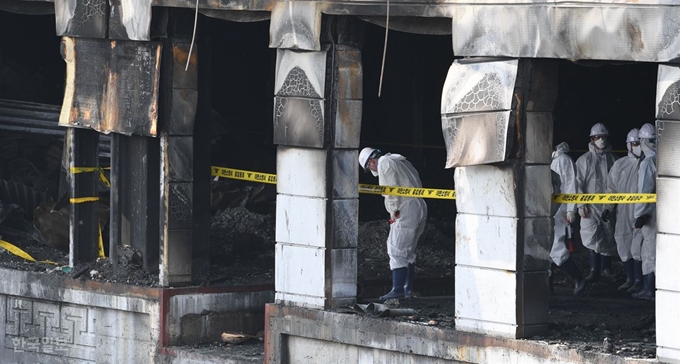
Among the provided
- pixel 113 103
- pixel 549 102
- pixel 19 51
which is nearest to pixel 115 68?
pixel 113 103

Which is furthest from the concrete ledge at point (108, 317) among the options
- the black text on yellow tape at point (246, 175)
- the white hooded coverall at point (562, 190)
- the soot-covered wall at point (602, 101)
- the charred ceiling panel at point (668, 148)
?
the soot-covered wall at point (602, 101)

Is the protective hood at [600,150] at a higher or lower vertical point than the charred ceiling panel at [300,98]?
lower

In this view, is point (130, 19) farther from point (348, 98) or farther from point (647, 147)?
point (647, 147)

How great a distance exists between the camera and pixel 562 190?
1797 centimetres

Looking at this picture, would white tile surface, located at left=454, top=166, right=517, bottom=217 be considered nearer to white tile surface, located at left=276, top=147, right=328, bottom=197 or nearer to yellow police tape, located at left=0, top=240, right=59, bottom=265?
white tile surface, located at left=276, top=147, right=328, bottom=197

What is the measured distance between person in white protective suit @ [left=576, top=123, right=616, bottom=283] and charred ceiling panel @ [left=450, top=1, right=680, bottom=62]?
4834mm

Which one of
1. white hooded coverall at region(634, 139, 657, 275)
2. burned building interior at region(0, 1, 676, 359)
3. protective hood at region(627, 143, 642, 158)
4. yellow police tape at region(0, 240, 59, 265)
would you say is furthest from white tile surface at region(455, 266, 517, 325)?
yellow police tape at region(0, 240, 59, 265)

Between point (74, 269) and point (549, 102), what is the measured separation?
6451 mm

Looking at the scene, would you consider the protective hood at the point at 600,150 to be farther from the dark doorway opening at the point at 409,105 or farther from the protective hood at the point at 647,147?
the dark doorway opening at the point at 409,105

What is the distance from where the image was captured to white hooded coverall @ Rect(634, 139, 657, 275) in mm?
16484

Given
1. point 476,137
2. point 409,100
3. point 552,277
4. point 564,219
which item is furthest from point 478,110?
point 409,100

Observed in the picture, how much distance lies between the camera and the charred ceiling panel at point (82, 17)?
16.9m

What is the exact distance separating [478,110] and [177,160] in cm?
405

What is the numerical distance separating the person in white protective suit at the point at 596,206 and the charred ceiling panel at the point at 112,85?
4.88m
